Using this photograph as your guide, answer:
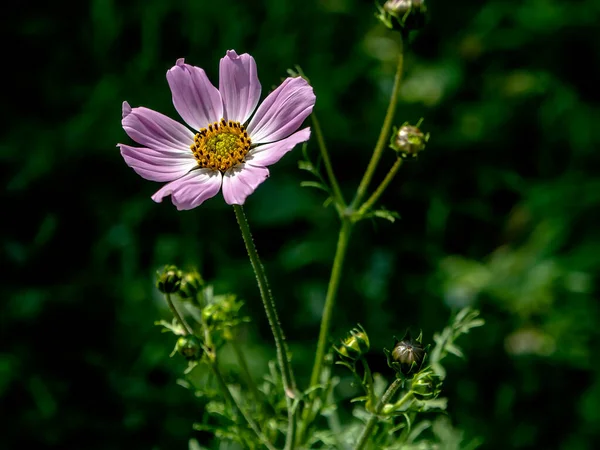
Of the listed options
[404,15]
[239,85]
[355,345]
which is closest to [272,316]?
[355,345]

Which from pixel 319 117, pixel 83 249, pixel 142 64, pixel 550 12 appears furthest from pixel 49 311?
pixel 550 12

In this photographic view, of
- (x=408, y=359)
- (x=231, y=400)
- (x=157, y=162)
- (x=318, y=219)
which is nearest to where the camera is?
(x=408, y=359)

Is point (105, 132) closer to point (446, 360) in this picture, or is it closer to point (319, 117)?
point (319, 117)

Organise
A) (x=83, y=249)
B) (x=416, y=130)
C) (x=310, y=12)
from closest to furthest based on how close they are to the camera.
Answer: (x=416, y=130), (x=83, y=249), (x=310, y=12)

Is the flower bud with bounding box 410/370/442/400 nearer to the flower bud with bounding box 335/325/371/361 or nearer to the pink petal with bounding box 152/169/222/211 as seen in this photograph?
the flower bud with bounding box 335/325/371/361

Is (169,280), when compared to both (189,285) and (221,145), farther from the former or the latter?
(221,145)

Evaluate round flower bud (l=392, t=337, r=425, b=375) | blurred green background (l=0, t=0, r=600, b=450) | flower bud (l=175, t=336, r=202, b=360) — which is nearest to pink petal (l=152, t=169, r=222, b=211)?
flower bud (l=175, t=336, r=202, b=360)
